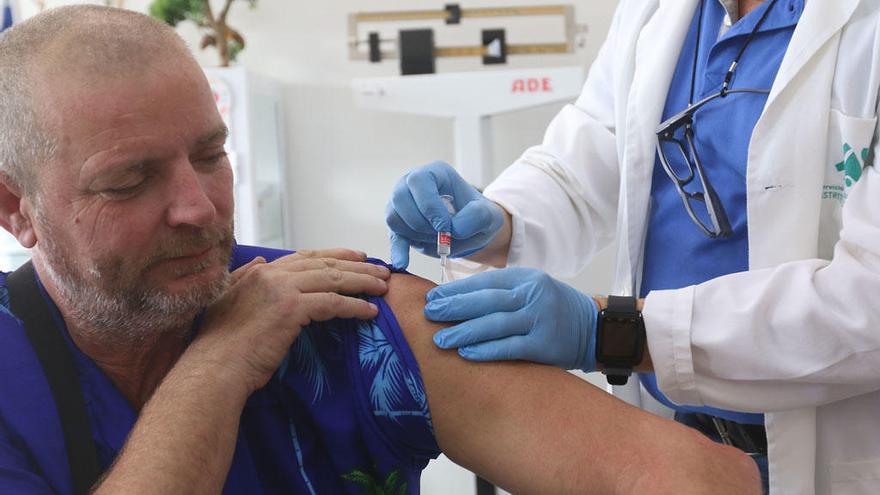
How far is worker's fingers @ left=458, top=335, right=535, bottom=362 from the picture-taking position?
109 cm

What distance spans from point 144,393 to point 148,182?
0.29 metres

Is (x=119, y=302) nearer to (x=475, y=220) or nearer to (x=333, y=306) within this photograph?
(x=333, y=306)

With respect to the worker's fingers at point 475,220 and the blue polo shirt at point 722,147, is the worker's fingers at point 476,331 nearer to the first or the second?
the worker's fingers at point 475,220

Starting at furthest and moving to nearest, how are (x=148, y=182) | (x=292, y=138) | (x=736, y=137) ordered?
(x=292, y=138) < (x=736, y=137) < (x=148, y=182)

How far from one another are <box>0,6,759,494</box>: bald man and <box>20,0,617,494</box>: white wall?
2.21 metres

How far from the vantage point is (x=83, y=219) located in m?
1.05

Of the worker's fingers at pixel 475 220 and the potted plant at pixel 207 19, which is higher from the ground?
the potted plant at pixel 207 19

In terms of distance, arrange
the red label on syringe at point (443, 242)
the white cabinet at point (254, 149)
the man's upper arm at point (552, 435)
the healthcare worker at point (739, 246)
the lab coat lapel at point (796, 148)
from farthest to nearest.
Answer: the white cabinet at point (254, 149)
the red label on syringe at point (443, 242)
the lab coat lapel at point (796, 148)
the healthcare worker at point (739, 246)
the man's upper arm at point (552, 435)

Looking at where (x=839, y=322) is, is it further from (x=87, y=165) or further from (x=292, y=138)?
(x=292, y=138)

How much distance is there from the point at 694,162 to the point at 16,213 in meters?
0.98

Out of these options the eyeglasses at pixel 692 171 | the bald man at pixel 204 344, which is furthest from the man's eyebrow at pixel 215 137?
the eyeglasses at pixel 692 171

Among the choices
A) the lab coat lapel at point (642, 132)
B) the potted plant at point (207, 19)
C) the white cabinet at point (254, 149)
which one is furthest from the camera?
the potted plant at point (207, 19)

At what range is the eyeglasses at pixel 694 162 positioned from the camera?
1.34 m

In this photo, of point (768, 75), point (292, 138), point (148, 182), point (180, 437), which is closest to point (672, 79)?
point (768, 75)
